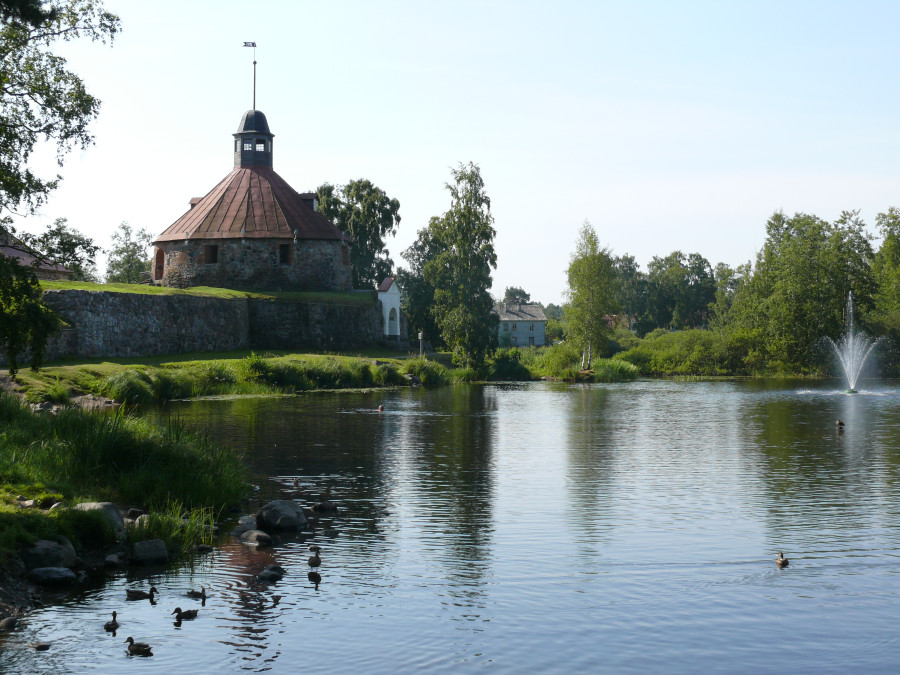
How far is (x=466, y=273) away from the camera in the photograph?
235 ft

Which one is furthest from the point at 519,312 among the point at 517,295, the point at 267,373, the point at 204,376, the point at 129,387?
the point at 129,387

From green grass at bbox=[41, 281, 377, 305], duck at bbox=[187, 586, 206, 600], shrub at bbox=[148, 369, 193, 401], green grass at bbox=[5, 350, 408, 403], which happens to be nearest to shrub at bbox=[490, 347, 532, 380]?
green grass at bbox=[5, 350, 408, 403]

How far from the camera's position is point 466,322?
6900 centimetres

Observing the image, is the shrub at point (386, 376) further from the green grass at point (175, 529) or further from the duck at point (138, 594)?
the duck at point (138, 594)

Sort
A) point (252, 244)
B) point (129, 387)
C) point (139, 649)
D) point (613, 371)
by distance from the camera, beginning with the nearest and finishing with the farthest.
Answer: point (139, 649)
point (129, 387)
point (252, 244)
point (613, 371)

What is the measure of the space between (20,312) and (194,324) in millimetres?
39418

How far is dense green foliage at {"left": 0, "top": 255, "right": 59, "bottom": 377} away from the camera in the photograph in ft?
58.4

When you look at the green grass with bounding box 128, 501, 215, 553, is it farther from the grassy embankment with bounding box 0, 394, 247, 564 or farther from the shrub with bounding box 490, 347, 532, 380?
the shrub with bounding box 490, 347, 532, 380

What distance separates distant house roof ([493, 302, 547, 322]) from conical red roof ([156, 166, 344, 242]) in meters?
71.2

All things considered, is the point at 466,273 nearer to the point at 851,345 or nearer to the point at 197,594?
the point at 851,345

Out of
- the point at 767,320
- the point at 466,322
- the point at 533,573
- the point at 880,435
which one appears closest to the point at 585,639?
the point at 533,573

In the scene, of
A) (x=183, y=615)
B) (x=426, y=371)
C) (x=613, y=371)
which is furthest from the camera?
(x=613, y=371)

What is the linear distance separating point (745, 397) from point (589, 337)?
23.7 m

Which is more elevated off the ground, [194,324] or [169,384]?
[194,324]
